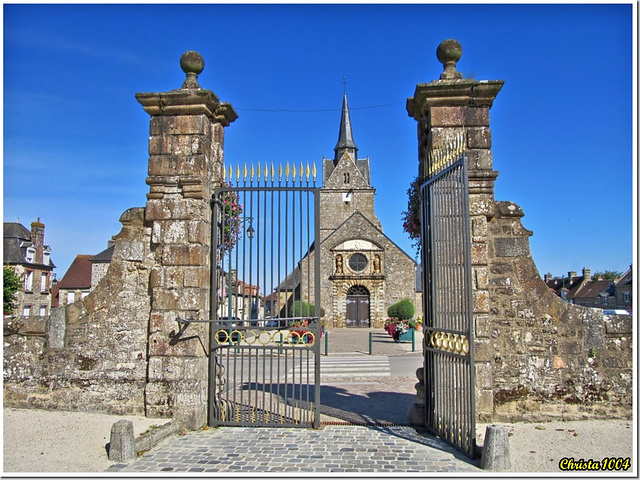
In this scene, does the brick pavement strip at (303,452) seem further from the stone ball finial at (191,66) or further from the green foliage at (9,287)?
the green foliage at (9,287)

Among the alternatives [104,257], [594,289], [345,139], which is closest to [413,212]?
[104,257]

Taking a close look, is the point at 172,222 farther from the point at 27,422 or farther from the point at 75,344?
the point at 27,422

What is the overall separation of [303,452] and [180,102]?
4018 mm

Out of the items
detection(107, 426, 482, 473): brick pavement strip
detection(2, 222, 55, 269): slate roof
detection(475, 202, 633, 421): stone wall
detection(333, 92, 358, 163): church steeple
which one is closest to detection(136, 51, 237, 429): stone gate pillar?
detection(107, 426, 482, 473): brick pavement strip

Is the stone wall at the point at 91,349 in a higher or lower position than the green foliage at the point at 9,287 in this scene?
lower

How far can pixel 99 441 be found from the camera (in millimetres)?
5074

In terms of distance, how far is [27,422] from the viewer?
5.56 m

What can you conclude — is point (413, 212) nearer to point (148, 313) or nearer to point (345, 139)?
point (148, 313)

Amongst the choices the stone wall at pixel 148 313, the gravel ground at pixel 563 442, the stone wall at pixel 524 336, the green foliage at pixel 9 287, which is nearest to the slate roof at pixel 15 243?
the green foliage at pixel 9 287

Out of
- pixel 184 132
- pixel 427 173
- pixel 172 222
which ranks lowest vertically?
pixel 172 222

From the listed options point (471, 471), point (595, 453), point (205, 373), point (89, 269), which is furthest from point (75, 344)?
point (89, 269)

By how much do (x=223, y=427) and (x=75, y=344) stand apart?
6.32 ft

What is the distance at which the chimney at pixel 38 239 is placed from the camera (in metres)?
33.4

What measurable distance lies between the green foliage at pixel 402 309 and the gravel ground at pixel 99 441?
25.3 meters
